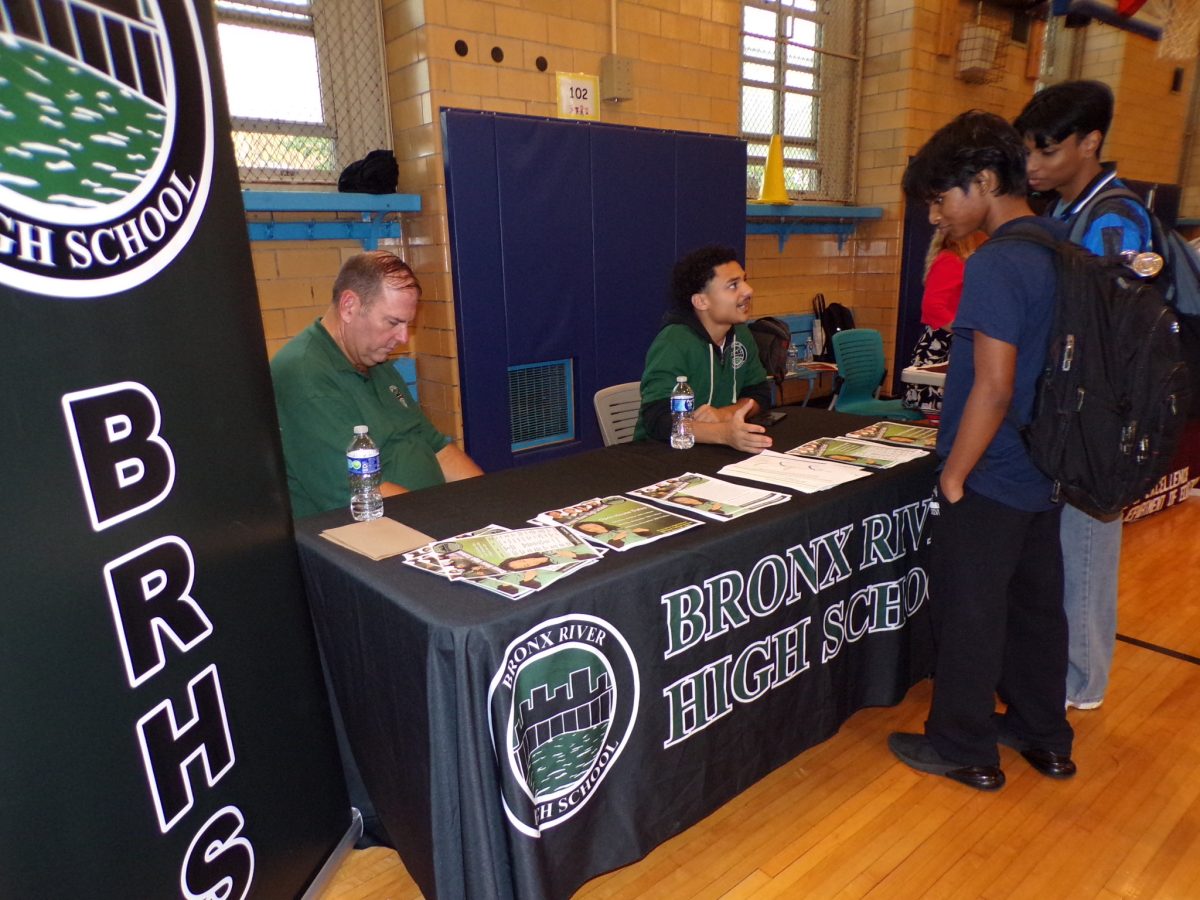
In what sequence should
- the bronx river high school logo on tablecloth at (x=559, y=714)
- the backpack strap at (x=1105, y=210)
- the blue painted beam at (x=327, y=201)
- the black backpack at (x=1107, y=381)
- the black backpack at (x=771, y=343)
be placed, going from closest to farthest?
the bronx river high school logo on tablecloth at (x=559, y=714) < the black backpack at (x=1107, y=381) < the backpack strap at (x=1105, y=210) < the blue painted beam at (x=327, y=201) < the black backpack at (x=771, y=343)

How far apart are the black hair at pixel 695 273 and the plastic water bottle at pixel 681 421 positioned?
39 cm

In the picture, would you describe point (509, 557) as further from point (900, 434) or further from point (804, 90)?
point (804, 90)

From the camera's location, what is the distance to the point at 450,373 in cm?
334

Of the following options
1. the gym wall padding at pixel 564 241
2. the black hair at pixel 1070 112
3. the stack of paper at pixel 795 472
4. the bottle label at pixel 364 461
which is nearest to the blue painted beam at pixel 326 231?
the gym wall padding at pixel 564 241

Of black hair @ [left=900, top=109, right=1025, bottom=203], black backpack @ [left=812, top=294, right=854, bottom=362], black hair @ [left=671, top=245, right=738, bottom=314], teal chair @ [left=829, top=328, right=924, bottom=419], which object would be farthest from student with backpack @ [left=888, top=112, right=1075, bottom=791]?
black backpack @ [left=812, top=294, right=854, bottom=362]

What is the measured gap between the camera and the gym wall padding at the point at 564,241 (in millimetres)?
3145

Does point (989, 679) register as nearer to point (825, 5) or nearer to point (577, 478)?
point (577, 478)

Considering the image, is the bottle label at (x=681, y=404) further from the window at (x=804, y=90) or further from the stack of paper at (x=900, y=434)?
the window at (x=804, y=90)

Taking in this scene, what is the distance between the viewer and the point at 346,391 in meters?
1.82

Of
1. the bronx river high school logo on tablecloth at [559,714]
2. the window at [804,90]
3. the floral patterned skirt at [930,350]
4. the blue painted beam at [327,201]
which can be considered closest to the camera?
the bronx river high school logo on tablecloth at [559,714]

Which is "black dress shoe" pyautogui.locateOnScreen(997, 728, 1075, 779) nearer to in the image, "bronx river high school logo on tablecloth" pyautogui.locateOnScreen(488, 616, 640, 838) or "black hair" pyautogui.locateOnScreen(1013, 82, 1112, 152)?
"bronx river high school logo on tablecloth" pyautogui.locateOnScreen(488, 616, 640, 838)

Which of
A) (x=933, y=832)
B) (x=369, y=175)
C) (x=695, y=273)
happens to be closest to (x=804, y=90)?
(x=369, y=175)

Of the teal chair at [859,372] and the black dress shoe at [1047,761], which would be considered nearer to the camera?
the black dress shoe at [1047,761]

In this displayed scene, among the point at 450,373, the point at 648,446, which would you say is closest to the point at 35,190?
the point at 648,446
